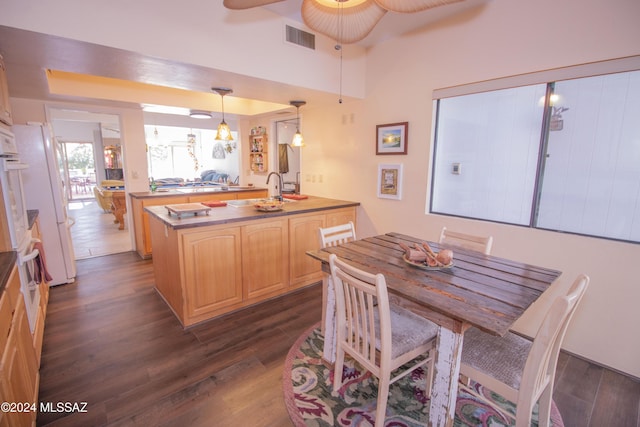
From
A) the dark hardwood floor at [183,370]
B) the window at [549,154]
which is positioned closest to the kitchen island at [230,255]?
the dark hardwood floor at [183,370]

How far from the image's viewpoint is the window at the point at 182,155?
1163 cm

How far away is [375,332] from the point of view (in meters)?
1.63

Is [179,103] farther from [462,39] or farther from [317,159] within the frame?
[462,39]

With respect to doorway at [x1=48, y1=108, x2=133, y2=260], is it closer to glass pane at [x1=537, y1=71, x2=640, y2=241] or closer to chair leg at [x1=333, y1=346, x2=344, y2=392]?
chair leg at [x1=333, y1=346, x2=344, y2=392]

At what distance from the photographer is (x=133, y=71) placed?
2359 millimetres

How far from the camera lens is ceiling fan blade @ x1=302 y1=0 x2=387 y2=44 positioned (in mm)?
1670

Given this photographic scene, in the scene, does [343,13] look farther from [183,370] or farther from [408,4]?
[183,370]

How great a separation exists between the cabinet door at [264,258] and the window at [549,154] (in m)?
1.76

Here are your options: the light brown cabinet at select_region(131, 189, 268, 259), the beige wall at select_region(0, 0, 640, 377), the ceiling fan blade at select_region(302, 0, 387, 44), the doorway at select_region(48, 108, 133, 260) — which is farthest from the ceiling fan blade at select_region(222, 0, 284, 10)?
the doorway at select_region(48, 108, 133, 260)

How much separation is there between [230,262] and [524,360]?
7.31 feet

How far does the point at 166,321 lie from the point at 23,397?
126cm

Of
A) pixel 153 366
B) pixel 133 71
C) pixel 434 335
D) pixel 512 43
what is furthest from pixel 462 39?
pixel 153 366

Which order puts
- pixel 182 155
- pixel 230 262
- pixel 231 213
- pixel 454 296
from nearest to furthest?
pixel 454 296 → pixel 230 262 → pixel 231 213 → pixel 182 155

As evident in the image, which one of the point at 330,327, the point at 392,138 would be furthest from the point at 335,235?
the point at 392,138
